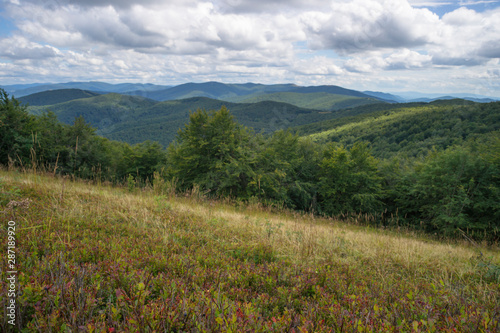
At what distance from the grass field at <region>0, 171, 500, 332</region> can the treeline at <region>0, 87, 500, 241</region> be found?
11.9m

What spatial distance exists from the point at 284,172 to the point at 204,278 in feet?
70.8

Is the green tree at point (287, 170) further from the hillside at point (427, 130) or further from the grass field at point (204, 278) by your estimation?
the hillside at point (427, 130)

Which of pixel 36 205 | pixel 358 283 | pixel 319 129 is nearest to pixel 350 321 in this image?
pixel 358 283

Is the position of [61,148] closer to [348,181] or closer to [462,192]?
[348,181]

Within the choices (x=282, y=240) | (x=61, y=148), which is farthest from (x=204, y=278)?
(x=61, y=148)

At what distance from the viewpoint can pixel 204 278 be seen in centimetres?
271

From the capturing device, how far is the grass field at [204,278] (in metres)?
1.77

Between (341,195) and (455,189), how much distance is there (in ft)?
34.9

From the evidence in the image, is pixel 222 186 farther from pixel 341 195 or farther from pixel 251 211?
pixel 341 195

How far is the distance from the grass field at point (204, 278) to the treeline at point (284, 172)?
11.9m

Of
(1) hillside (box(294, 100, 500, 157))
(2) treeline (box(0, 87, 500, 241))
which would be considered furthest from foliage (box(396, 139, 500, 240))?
(1) hillside (box(294, 100, 500, 157))

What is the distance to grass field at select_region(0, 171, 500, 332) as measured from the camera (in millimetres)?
1770

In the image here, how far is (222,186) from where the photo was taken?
19.6 m

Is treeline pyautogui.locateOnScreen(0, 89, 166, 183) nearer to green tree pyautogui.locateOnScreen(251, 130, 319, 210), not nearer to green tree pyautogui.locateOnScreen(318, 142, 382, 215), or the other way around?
green tree pyautogui.locateOnScreen(251, 130, 319, 210)
